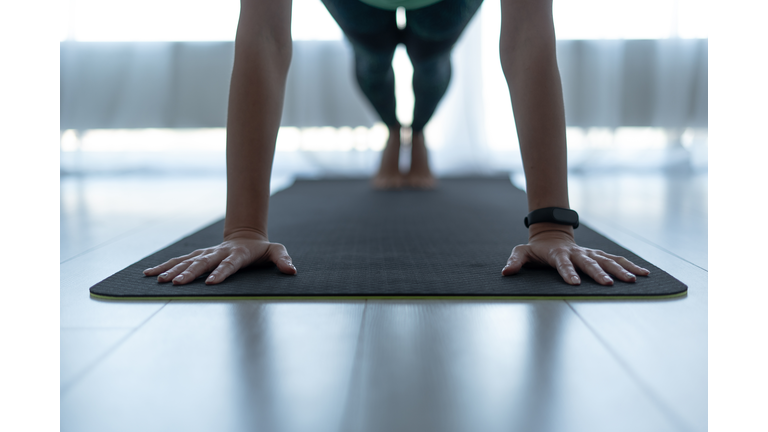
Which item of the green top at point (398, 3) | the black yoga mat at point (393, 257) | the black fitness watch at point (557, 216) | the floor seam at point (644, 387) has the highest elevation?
the green top at point (398, 3)

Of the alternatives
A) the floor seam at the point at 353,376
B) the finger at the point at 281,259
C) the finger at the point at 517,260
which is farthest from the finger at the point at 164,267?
the finger at the point at 517,260

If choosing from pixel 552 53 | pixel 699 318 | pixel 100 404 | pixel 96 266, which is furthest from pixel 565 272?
pixel 96 266

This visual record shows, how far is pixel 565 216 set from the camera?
0.81 metres

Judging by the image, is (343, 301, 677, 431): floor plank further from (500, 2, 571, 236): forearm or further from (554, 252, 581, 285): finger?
(500, 2, 571, 236): forearm

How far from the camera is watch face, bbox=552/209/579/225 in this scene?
2.64ft

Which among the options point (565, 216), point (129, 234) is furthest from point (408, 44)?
point (565, 216)

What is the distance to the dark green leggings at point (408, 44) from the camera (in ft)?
4.91

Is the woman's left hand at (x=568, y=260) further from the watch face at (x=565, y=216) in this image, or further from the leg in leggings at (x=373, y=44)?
the leg in leggings at (x=373, y=44)

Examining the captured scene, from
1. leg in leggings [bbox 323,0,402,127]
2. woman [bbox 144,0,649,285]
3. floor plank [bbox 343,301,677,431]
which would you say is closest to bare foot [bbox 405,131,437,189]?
leg in leggings [bbox 323,0,402,127]

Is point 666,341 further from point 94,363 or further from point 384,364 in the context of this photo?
point 94,363

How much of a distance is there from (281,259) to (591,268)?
44 cm

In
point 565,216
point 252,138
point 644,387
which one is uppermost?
point 252,138

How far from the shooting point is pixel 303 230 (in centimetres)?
122

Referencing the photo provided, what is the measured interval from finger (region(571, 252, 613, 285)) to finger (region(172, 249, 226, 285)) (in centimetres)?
51
